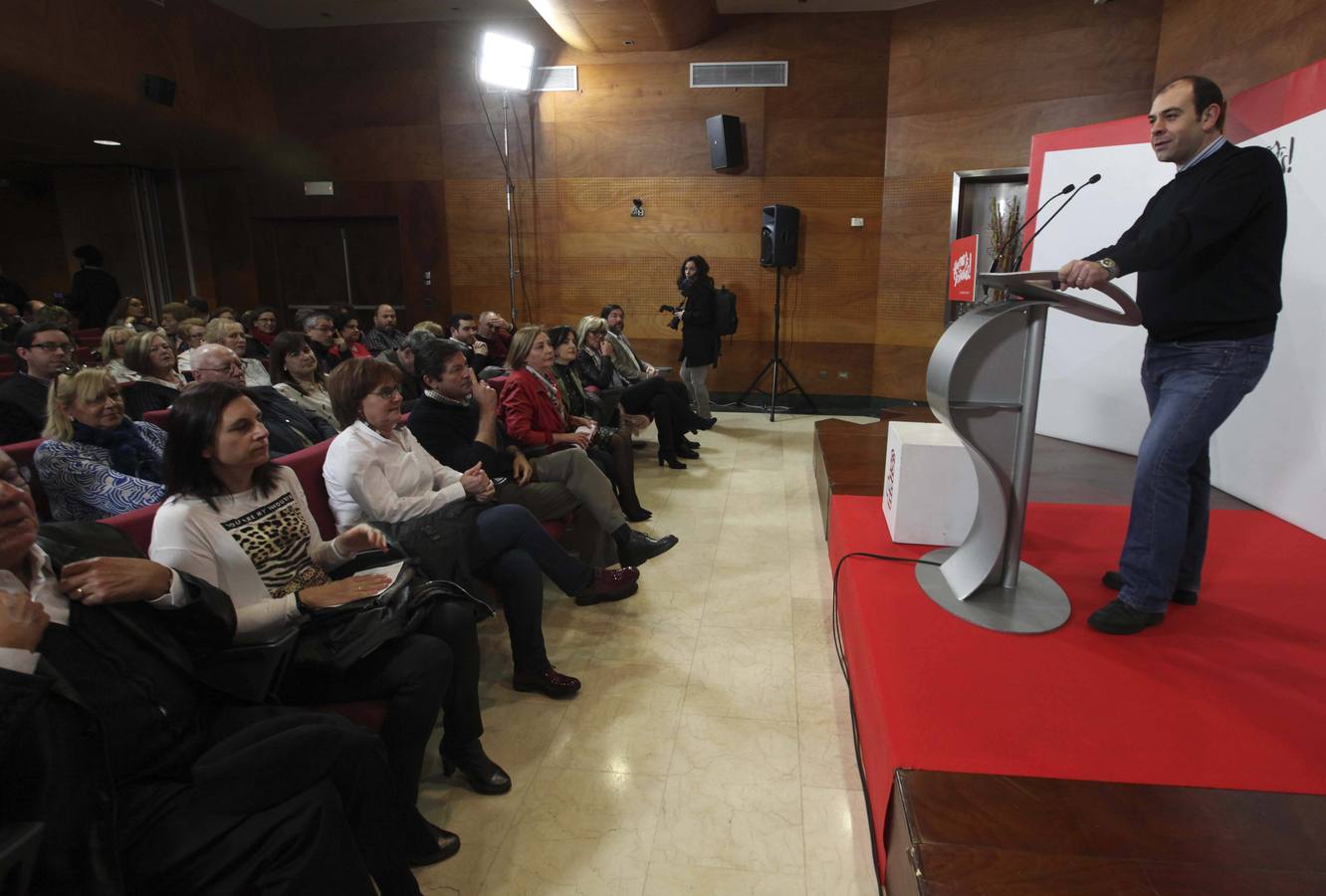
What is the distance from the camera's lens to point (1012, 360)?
191 centimetres

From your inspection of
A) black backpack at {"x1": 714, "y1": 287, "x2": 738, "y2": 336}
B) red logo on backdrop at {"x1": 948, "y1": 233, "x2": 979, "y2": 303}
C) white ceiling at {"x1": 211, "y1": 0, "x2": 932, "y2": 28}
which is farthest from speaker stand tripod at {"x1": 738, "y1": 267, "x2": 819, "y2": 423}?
white ceiling at {"x1": 211, "y1": 0, "x2": 932, "y2": 28}

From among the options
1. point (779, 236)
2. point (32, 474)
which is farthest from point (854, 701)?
point (779, 236)

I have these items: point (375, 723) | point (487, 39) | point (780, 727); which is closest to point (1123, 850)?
point (780, 727)

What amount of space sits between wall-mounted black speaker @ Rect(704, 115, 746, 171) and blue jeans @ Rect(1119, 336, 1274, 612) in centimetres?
558

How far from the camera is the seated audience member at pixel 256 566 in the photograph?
166 centimetres

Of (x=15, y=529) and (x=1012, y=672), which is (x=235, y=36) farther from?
(x=1012, y=672)

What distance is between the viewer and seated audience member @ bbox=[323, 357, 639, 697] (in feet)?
7.23

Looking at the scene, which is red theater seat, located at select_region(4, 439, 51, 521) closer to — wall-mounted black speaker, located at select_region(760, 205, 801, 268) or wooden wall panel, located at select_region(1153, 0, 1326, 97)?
wooden wall panel, located at select_region(1153, 0, 1326, 97)

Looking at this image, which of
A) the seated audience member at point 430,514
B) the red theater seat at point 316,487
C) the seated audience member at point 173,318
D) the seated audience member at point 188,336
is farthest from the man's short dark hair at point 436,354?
the seated audience member at point 173,318

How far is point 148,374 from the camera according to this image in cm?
350

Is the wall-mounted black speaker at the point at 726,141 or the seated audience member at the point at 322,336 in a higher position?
the wall-mounted black speaker at the point at 726,141

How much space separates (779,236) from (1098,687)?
18.6 ft

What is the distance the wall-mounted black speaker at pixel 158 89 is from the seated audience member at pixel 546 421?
4924 mm

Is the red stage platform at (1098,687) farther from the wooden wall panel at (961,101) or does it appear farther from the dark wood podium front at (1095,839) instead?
A: the wooden wall panel at (961,101)
